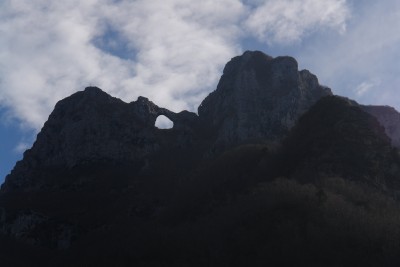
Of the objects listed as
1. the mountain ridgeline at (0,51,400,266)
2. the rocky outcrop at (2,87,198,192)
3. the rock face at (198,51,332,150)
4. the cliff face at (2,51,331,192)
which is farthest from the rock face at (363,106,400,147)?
the rocky outcrop at (2,87,198,192)

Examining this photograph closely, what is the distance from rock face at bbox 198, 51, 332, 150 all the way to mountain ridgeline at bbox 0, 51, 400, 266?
0.38m

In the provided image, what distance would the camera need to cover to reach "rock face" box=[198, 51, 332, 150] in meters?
150

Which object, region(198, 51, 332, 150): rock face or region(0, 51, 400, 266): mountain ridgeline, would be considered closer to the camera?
region(0, 51, 400, 266): mountain ridgeline

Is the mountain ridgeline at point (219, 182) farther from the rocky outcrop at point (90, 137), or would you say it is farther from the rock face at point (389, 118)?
the rock face at point (389, 118)

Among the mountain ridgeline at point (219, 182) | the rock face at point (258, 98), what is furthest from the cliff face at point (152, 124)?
the mountain ridgeline at point (219, 182)

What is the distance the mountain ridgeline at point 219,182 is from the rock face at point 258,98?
0.38 m

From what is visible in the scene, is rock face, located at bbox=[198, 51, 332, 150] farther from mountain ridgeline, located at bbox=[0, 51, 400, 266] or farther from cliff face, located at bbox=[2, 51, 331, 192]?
mountain ridgeline, located at bbox=[0, 51, 400, 266]

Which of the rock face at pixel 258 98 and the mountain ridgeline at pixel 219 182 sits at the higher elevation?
the rock face at pixel 258 98

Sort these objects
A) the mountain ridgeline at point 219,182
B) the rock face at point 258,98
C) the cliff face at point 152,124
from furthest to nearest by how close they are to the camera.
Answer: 1. the cliff face at point 152,124
2. the rock face at point 258,98
3. the mountain ridgeline at point 219,182

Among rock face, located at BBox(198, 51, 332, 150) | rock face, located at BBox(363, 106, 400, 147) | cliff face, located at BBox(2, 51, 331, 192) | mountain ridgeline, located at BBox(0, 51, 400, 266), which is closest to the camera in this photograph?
mountain ridgeline, located at BBox(0, 51, 400, 266)

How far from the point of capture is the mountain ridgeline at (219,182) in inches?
3115

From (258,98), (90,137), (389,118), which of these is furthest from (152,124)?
(389,118)

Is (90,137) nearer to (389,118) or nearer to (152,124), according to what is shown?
(152,124)

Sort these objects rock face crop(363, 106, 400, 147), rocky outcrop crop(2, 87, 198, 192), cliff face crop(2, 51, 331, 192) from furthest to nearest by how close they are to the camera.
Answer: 1. rock face crop(363, 106, 400, 147)
2. rocky outcrop crop(2, 87, 198, 192)
3. cliff face crop(2, 51, 331, 192)
